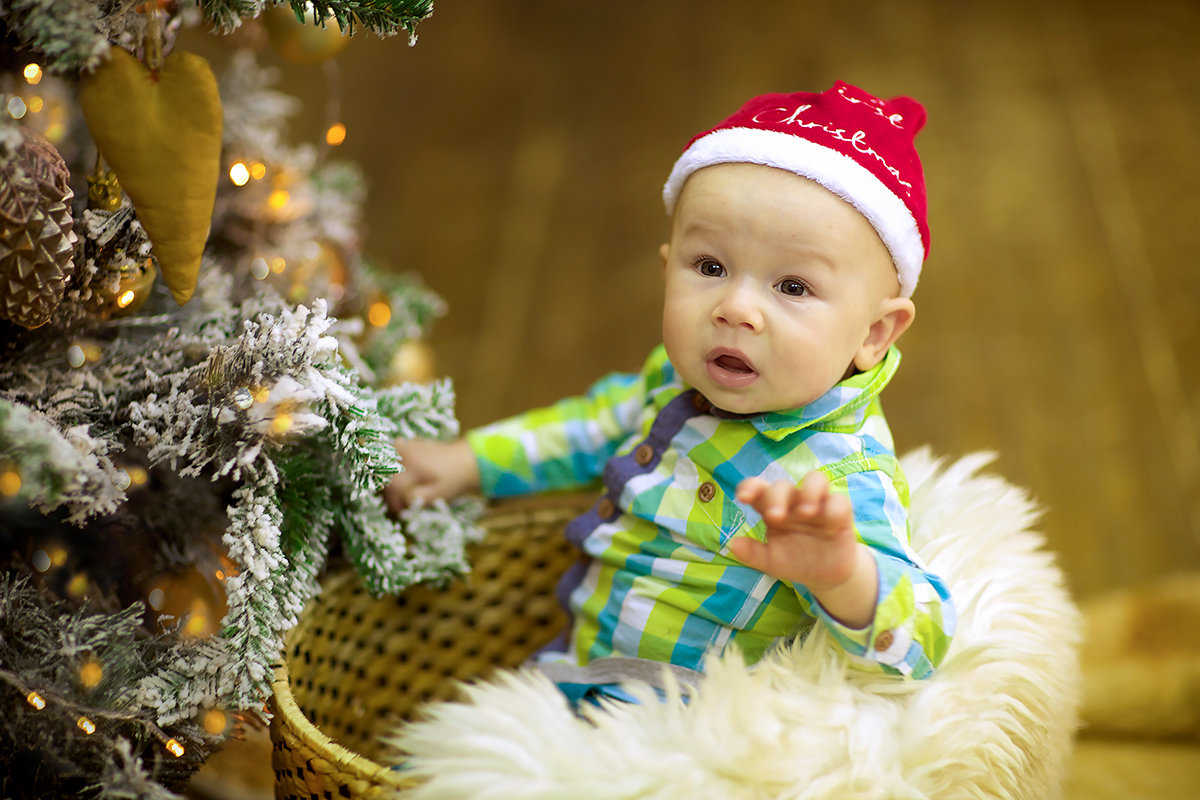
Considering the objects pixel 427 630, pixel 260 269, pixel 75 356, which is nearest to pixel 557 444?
pixel 427 630

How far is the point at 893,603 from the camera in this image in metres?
0.67

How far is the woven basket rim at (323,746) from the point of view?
2.18 ft

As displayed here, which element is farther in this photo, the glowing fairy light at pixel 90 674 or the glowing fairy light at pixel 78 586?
the glowing fairy light at pixel 78 586

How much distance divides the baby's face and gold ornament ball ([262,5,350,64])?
0.42 meters

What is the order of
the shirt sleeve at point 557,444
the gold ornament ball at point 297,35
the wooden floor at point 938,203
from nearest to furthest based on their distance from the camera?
the gold ornament ball at point 297,35, the shirt sleeve at point 557,444, the wooden floor at point 938,203

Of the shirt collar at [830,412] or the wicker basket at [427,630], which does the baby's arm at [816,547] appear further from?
the wicker basket at [427,630]

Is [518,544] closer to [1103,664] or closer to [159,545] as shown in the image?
[159,545]

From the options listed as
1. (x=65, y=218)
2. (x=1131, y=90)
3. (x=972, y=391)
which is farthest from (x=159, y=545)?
(x=1131, y=90)

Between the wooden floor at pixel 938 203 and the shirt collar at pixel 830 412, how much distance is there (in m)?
0.65

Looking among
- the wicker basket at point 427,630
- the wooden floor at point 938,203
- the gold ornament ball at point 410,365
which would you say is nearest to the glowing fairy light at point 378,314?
the gold ornament ball at point 410,365

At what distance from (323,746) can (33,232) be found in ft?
1.35

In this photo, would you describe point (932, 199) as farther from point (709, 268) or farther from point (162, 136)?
point (162, 136)

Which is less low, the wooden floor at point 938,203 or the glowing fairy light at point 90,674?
the wooden floor at point 938,203

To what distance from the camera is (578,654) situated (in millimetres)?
898
